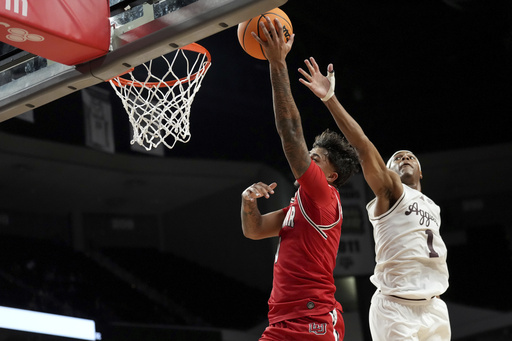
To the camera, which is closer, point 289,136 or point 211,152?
point 289,136

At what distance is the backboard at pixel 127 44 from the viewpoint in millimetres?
2977

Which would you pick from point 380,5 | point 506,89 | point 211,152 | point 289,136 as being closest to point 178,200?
point 211,152

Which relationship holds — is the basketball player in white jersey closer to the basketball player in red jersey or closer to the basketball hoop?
the basketball player in red jersey

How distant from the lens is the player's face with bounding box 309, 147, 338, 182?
149 inches

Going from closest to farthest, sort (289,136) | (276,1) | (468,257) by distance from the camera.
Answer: (276,1) → (289,136) → (468,257)

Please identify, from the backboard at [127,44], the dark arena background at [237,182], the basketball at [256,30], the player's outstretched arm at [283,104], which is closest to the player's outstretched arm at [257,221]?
the player's outstretched arm at [283,104]

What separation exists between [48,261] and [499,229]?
17.1 ft

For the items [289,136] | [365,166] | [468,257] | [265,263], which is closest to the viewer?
[289,136]

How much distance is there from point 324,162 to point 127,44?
1.31 metres

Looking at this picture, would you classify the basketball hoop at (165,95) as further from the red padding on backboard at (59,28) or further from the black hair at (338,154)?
the black hair at (338,154)

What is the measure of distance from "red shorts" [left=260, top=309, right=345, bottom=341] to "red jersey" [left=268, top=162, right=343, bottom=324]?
0.03 m

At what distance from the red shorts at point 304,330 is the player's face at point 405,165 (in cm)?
163

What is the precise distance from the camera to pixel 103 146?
8.30m

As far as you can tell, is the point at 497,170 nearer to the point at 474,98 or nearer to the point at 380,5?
the point at 474,98
